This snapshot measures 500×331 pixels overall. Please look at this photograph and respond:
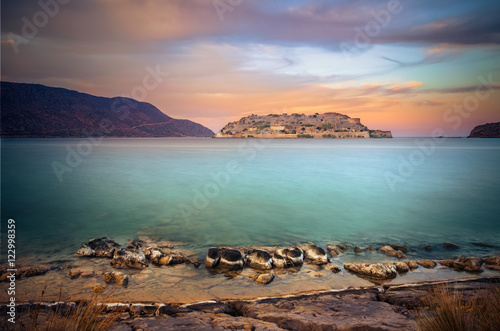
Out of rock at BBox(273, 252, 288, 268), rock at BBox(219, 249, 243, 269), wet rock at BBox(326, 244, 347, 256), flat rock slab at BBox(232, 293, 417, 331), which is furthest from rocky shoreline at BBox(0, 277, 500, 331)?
wet rock at BBox(326, 244, 347, 256)

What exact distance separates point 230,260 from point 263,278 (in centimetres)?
108

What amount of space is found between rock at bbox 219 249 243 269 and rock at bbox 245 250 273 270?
0.84ft

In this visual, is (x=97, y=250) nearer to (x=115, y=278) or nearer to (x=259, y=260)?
(x=115, y=278)

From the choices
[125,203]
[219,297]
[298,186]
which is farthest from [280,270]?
[298,186]


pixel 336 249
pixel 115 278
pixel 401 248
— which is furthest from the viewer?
pixel 401 248

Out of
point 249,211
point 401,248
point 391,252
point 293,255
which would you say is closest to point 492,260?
point 401,248

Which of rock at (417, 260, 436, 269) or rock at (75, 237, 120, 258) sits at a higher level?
rock at (75, 237, 120, 258)

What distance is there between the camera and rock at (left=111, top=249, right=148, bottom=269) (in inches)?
269

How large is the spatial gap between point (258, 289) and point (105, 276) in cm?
338

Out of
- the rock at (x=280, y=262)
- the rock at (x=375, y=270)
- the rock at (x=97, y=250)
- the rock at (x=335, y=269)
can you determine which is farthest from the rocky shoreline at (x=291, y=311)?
the rock at (x=97, y=250)

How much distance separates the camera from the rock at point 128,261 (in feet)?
22.4

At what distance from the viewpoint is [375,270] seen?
6559 mm

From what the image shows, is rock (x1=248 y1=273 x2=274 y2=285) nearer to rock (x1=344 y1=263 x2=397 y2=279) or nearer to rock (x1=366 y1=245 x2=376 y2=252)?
rock (x1=344 y1=263 x2=397 y2=279)

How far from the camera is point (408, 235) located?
33.6ft
